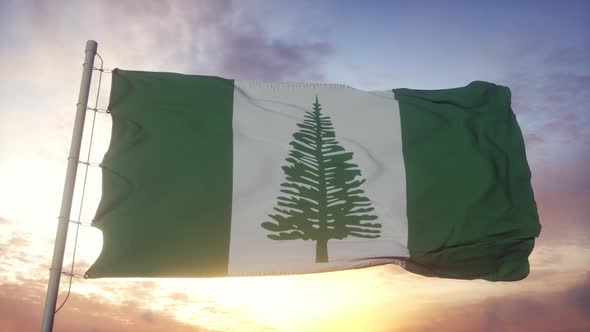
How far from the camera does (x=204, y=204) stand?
8.84m

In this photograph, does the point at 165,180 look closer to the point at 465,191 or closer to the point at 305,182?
the point at 305,182

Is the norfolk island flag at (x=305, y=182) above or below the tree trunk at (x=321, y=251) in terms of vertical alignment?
above

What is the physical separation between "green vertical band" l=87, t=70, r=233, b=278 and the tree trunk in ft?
4.29

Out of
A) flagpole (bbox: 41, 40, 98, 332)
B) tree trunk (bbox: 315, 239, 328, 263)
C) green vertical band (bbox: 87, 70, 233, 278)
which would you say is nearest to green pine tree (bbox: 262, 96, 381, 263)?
tree trunk (bbox: 315, 239, 328, 263)

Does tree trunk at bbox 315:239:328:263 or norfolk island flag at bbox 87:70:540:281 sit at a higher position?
norfolk island flag at bbox 87:70:540:281

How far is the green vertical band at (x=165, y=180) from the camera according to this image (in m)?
8.38

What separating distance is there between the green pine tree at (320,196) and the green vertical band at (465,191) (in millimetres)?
936

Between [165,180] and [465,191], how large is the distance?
15.6 ft

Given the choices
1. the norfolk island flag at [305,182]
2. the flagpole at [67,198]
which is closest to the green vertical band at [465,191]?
the norfolk island flag at [305,182]

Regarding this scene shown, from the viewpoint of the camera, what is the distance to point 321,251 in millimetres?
9016

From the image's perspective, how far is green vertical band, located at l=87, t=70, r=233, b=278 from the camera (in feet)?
27.5

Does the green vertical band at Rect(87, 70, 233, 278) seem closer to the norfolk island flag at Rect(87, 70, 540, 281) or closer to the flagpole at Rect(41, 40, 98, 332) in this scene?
the norfolk island flag at Rect(87, 70, 540, 281)

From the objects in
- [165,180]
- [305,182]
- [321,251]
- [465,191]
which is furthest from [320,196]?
[465,191]

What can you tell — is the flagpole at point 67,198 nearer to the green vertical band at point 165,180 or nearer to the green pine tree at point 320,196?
the green vertical band at point 165,180
